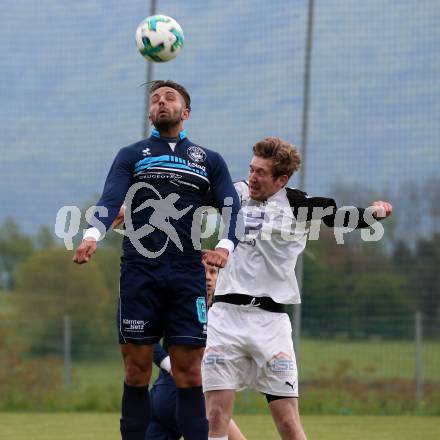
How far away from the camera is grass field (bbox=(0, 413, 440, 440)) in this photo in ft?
27.1

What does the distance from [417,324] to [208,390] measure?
637 centimetres

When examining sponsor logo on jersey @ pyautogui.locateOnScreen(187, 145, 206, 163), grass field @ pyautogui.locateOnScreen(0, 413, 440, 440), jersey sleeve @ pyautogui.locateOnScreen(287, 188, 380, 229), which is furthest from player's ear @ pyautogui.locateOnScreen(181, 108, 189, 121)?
grass field @ pyautogui.locateOnScreen(0, 413, 440, 440)

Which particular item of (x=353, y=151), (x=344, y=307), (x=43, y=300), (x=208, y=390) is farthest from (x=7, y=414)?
(x=208, y=390)

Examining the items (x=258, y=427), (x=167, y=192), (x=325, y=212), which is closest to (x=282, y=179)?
(x=325, y=212)

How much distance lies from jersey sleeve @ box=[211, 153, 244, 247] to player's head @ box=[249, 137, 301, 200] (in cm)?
46

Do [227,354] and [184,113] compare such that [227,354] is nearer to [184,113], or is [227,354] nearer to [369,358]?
[184,113]

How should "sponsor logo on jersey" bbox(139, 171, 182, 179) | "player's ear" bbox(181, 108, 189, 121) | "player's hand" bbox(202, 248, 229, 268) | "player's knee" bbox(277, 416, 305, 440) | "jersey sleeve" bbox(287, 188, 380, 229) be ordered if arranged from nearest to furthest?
"player's hand" bbox(202, 248, 229, 268) < "sponsor logo on jersey" bbox(139, 171, 182, 179) < "player's ear" bbox(181, 108, 189, 121) < "player's knee" bbox(277, 416, 305, 440) < "jersey sleeve" bbox(287, 188, 380, 229)

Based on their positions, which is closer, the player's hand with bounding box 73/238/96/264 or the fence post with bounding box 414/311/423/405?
the player's hand with bounding box 73/238/96/264

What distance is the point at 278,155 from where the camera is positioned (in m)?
5.56

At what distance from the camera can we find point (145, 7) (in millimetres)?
12258

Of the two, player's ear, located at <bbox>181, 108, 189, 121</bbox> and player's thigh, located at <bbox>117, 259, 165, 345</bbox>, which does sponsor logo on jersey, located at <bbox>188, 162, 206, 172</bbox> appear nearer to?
player's ear, located at <bbox>181, 108, 189, 121</bbox>

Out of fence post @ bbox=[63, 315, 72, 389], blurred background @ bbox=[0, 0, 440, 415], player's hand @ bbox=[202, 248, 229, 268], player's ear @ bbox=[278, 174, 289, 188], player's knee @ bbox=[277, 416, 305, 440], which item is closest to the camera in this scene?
player's hand @ bbox=[202, 248, 229, 268]

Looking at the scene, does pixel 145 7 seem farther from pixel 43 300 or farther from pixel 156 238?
pixel 156 238

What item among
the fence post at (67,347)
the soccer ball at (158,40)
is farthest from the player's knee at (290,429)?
the fence post at (67,347)
